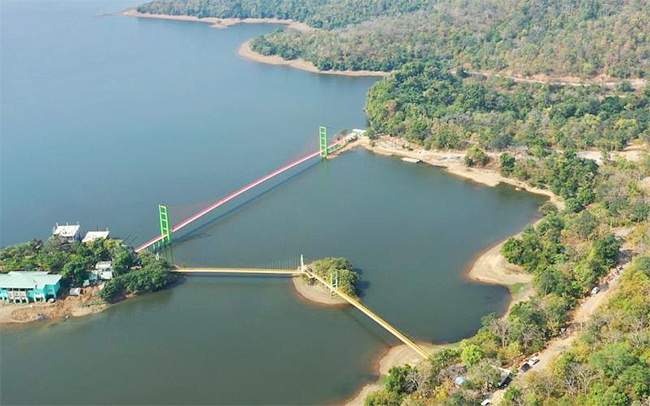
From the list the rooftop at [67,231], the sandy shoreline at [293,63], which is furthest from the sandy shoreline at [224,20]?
the rooftop at [67,231]

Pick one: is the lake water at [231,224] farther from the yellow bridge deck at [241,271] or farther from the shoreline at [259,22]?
the shoreline at [259,22]

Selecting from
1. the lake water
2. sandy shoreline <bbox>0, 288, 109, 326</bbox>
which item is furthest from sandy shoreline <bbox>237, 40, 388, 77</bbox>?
sandy shoreline <bbox>0, 288, 109, 326</bbox>

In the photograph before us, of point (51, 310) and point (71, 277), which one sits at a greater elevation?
point (71, 277)

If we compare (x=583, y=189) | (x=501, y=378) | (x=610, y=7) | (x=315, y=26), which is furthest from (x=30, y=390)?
(x=315, y=26)

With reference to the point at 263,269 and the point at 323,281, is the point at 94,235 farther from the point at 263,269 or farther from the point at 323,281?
the point at 323,281

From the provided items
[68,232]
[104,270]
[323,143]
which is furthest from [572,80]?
[104,270]

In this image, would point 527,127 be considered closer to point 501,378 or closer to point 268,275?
point 268,275
